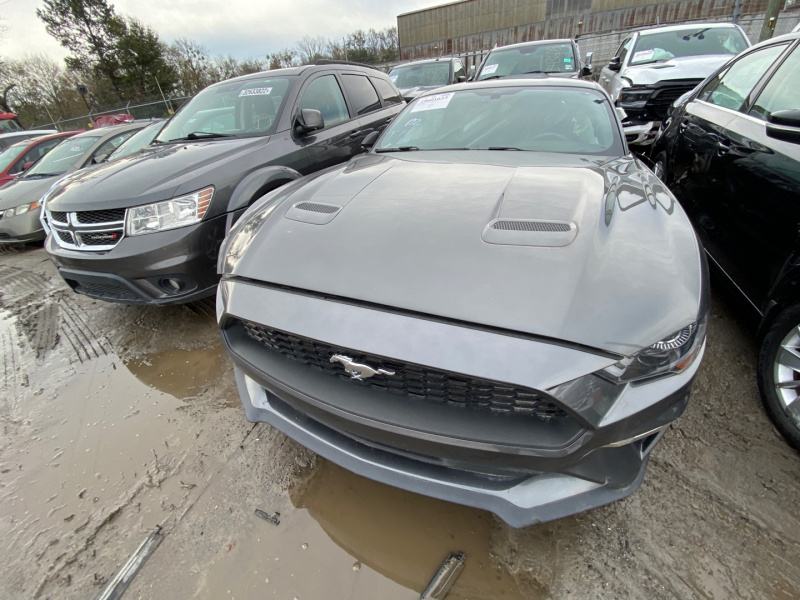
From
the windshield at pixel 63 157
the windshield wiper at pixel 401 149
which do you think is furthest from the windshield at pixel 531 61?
the windshield at pixel 63 157

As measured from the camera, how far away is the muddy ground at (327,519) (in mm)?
1359

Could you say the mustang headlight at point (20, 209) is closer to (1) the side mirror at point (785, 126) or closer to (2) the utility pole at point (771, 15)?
(1) the side mirror at point (785, 126)

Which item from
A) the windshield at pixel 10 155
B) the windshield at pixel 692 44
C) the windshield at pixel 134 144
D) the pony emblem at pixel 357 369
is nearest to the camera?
the pony emblem at pixel 357 369

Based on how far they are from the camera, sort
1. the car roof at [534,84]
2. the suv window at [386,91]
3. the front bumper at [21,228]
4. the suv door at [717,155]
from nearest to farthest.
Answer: the suv door at [717,155] < the car roof at [534,84] < the suv window at [386,91] < the front bumper at [21,228]

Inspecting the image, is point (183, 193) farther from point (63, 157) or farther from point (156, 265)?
point (63, 157)

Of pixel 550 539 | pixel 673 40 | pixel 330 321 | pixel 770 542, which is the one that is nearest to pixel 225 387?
pixel 330 321

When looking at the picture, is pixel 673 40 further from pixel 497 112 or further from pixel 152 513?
pixel 152 513

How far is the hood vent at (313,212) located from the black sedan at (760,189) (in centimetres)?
202

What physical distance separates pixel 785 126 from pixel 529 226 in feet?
4.60

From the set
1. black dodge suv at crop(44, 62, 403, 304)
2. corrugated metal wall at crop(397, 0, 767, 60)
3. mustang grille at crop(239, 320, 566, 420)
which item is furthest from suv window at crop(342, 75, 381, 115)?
corrugated metal wall at crop(397, 0, 767, 60)

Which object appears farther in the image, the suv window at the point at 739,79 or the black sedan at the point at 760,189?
the suv window at the point at 739,79

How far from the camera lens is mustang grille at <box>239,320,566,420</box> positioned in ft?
3.60

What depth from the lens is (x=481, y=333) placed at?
1.08 m

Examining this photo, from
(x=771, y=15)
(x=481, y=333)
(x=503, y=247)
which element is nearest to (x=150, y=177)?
(x=503, y=247)
